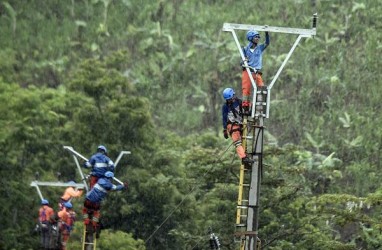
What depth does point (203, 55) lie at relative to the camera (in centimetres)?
7700

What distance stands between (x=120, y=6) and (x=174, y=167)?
4278 cm

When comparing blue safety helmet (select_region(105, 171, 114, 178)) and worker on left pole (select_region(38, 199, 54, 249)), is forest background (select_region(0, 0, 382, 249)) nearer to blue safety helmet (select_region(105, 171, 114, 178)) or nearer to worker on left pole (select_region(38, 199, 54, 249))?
worker on left pole (select_region(38, 199, 54, 249))

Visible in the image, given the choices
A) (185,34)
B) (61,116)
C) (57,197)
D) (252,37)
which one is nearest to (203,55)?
(185,34)

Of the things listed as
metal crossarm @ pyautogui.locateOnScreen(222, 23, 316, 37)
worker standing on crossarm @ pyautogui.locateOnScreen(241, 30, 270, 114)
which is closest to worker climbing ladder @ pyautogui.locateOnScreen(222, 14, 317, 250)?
metal crossarm @ pyautogui.locateOnScreen(222, 23, 316, 37)

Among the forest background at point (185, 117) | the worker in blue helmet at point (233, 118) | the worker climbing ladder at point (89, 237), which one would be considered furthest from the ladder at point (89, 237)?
the forest background at point (185, 117)

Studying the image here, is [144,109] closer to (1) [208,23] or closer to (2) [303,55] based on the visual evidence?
(2) [303,55]

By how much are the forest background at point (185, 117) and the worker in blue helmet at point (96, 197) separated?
13.9 ft

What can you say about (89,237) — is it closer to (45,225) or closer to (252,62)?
(252,62)

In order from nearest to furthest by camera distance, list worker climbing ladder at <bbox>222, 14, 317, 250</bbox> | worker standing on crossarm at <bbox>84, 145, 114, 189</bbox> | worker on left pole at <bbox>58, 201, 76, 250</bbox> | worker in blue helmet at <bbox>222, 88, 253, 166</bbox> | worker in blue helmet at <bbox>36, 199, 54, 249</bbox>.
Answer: worker climbing ladder at <bbox>222, 14, 317, 250</bbox>, worker in blue helmet at <bbox>222, 88, 253, 166</bbox>, worker standing on crossarm at <bbox>84, 145, 114, 189</bbox>, worker on left pole at <bbox>58, 201, 76, 250</bbox>, worker in blue helmet at <bbox>36, 199, 54, 249</bbox>

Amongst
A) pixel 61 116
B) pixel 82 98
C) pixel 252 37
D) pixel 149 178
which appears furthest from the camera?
pixel 61 116

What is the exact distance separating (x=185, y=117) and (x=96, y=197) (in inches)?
1881

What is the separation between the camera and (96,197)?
21.2 meters

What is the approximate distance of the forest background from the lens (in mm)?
33250

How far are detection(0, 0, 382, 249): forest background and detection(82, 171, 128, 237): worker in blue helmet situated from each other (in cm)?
425
